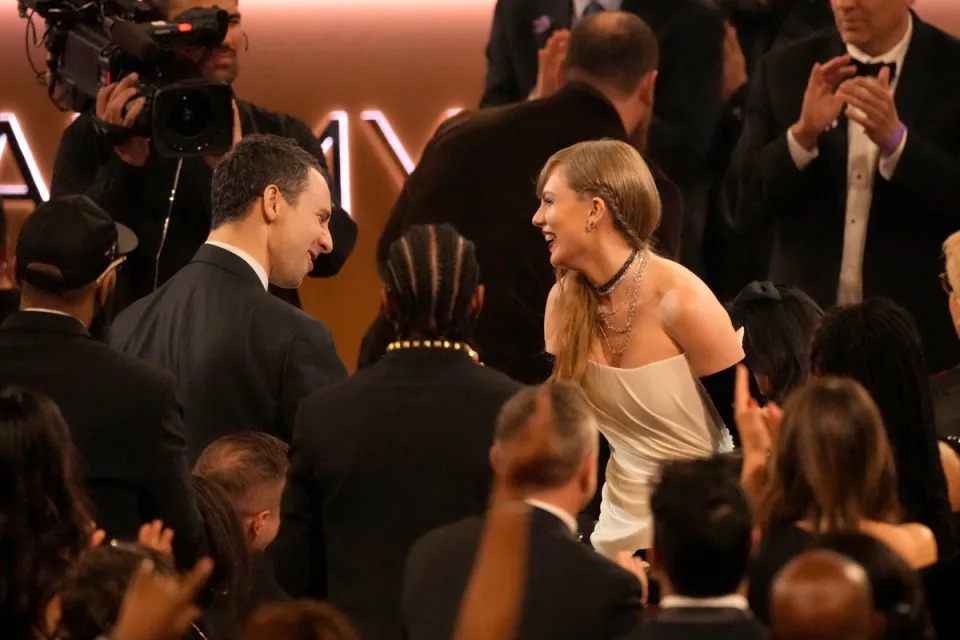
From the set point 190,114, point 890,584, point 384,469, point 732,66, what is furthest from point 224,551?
point 732,66

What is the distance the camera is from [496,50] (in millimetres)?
5828

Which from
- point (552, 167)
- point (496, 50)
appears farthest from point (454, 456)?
point (496, 50)

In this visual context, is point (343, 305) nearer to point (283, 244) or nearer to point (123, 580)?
point (283, 244)

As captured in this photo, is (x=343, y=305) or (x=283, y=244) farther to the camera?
(x=343, y=305)

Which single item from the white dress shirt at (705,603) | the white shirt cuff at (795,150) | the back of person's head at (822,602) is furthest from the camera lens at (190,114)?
the back of person's head at (822,602)

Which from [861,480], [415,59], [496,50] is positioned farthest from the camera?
[415,59]

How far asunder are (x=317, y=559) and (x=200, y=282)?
104 cm

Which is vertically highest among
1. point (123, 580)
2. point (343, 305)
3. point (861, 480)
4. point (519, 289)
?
point (861, 480)

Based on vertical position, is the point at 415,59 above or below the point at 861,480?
below

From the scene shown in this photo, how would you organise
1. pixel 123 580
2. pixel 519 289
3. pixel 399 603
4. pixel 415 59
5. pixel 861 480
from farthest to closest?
pixel 415 59
pixel 519 289
pixel 399 603
pixel 861 480
pixel 123 580

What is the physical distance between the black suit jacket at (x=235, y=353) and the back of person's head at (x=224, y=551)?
0.45 metres

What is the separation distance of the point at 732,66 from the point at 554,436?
3303 mm

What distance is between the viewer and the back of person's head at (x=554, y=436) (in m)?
2.47

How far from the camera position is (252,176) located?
3.92 meters
